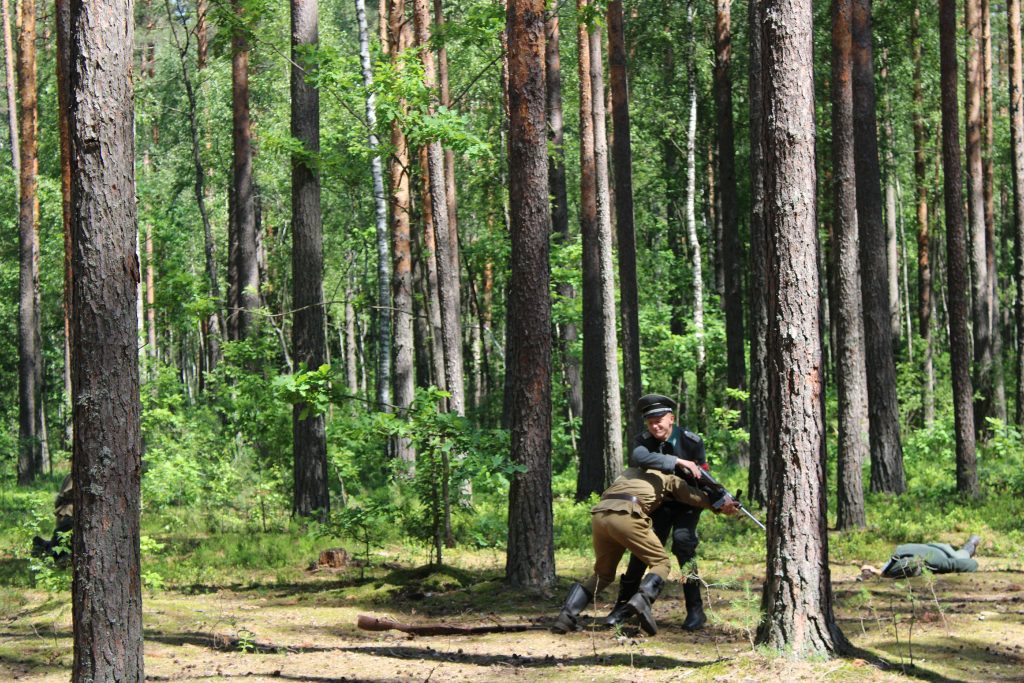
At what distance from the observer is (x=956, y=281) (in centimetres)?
1675

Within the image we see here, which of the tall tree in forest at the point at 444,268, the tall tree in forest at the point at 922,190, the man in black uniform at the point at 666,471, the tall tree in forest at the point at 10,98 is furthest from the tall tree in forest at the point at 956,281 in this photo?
the tall tree in forest at the point at 10,98

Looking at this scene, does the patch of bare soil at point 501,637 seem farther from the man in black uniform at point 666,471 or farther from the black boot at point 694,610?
the man in black uniform at point 666,471

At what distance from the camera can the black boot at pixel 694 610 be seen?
876 centimetres

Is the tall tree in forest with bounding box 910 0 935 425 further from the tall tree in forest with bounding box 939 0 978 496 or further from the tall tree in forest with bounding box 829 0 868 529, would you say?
the tall tree in forest with bounding box 829 0 868 529

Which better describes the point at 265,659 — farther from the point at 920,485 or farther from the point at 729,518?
the point at 920,485

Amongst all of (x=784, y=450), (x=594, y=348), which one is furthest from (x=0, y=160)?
(x=784, y=450)

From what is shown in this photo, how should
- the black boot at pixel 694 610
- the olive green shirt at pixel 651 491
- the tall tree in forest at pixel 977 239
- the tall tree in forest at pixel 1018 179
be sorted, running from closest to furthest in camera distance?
1. the olive green shirt at pixel 651 491
2. the black boot at pixel 694 610
3. the tall tree in forest at pixel 977 239
4. the tall tree in forest at pixel 1018 179

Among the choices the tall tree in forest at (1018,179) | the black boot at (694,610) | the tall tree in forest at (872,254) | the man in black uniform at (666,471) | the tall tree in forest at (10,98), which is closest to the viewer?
the man in black uniform at (666,471)

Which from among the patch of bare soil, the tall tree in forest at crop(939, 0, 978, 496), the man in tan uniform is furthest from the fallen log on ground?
the tall tree in forest at crop(939, 0, 978, 496)

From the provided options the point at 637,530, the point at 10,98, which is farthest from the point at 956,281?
the point at 10,98

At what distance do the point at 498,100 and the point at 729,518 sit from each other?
58.9ft

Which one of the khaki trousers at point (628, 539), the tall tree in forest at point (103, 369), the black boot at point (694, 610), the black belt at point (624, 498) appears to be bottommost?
the black boot at point (694, 610)

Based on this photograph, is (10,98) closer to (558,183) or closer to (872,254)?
(558,183)

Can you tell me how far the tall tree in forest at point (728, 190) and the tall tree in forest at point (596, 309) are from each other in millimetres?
3095
